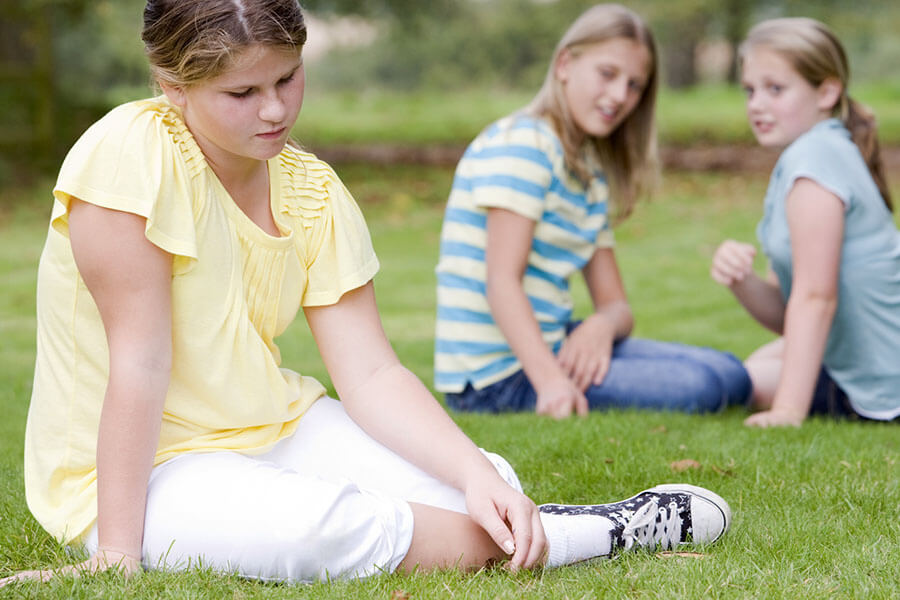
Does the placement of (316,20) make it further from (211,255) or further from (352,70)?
(352,70)

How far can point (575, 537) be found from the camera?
95.3 inches

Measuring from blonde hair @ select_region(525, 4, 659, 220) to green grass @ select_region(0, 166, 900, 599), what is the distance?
944 mm

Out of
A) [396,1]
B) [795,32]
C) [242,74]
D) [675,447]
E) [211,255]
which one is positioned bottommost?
[675,447]

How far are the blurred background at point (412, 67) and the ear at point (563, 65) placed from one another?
13.6 ft

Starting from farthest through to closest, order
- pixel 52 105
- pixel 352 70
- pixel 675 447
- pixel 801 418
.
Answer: pixel 352 70 < pixel 52 105 < pixel 801 418 < pixel 675 447

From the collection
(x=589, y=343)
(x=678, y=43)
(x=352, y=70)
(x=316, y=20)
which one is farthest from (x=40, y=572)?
(x=352, y=70)

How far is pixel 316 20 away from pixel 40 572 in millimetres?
13240

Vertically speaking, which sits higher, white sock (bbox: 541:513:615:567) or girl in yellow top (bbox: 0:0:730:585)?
girl in yellow top (bbox: 0:0:730:585)

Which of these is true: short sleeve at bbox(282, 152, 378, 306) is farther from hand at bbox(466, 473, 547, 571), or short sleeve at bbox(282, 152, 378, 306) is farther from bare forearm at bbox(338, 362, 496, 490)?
hand at bbox(466, 473, 547, 571)

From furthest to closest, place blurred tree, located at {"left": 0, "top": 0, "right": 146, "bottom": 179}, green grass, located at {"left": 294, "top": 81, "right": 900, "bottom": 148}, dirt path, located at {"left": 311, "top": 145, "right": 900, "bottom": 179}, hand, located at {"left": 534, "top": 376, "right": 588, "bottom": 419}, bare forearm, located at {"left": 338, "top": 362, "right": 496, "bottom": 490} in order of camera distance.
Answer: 1. green grass, located at {"left": 294, "top": 81, "right": 900, "bottom": 148}
2. dirt path, located at {"left": 311, "top": 145, "right": 900, "bottom": 179}
3. blurred tree, located at {"left": 0, "top": 0, "right": 146, "bottom": 179}
4. hand, located at {"left": 534, "top": 376, "right": 588, "bottom": 419}
5. bare forearm, located at {"left": 338, "top": 362, "right": 496, "bottom": 490}

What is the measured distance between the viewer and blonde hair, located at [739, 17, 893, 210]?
421 cm

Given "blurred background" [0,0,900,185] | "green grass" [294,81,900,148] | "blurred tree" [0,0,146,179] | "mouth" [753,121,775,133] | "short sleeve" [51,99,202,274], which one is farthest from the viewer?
"green grass" [294,81,900,148]

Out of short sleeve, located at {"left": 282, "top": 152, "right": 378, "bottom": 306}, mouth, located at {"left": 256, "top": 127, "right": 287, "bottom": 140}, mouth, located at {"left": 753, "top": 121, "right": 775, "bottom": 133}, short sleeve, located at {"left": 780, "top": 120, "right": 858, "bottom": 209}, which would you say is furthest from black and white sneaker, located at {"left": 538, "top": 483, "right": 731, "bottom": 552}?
mouth, located at {"left": 753, "top": 121, "right": 775, "bottom": 133}

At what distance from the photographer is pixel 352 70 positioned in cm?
3050
